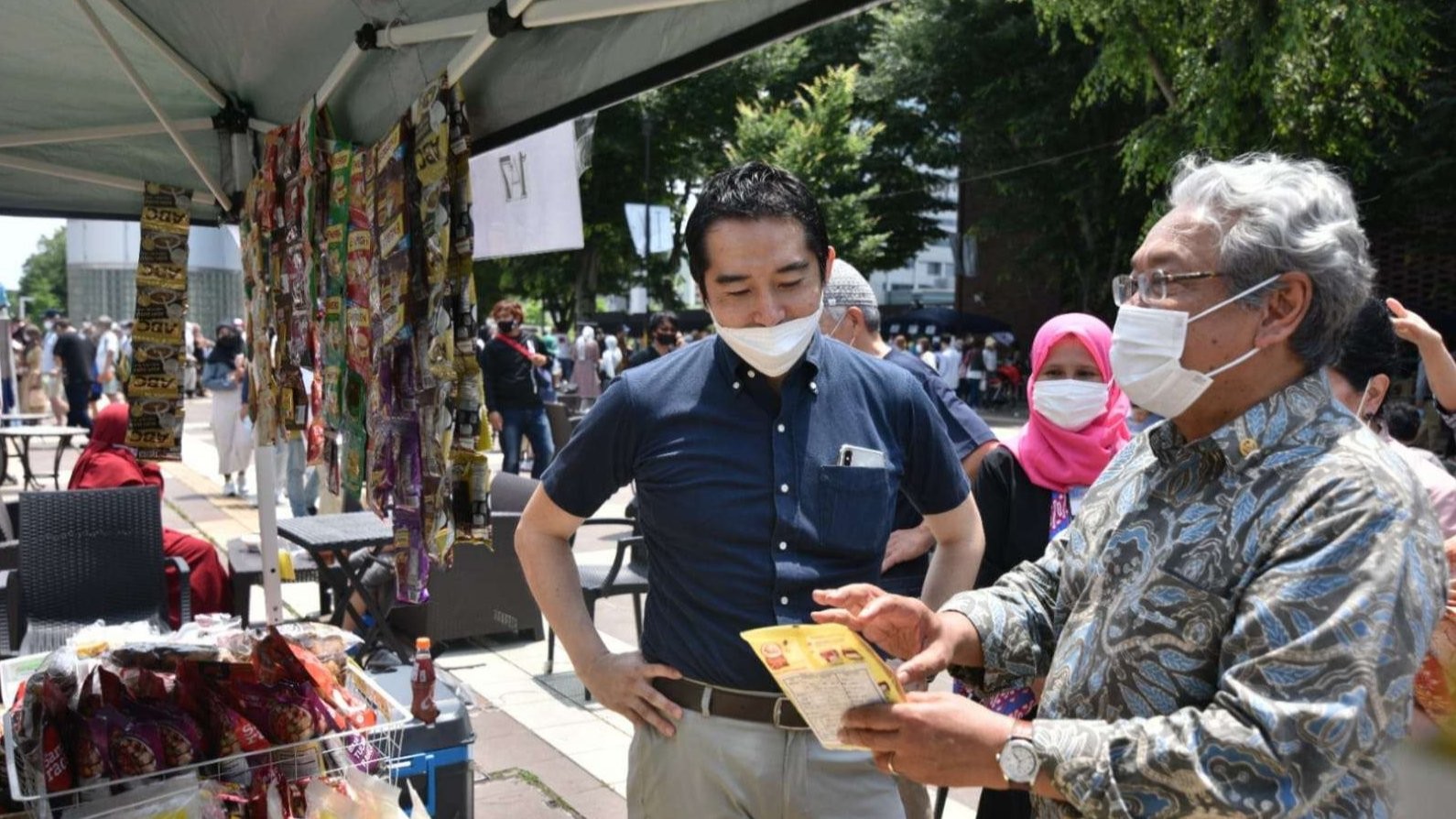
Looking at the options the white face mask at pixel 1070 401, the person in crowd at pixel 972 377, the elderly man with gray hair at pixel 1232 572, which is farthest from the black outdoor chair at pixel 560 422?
the person in crowd at pixel 972 377

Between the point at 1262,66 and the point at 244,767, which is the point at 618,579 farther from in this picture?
the point at 1262,66

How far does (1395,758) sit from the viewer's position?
134 cm

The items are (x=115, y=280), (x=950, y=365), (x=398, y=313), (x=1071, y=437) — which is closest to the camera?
(x=398, y=313)

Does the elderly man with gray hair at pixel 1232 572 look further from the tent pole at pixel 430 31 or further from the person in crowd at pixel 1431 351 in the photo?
the person in crowd at pixel 1431 351

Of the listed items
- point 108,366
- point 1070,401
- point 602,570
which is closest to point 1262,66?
point 602,570

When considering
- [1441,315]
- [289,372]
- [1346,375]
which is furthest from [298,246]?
[1441,315]

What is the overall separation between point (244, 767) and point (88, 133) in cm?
260

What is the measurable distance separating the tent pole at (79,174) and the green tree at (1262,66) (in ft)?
40.1

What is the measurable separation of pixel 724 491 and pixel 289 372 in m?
2.58

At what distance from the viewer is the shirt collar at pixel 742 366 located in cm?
237

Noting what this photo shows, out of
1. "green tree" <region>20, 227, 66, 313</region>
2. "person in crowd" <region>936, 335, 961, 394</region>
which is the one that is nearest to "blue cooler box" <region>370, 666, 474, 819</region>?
"person in crowd" <region>936, 335, 961, 394</region>

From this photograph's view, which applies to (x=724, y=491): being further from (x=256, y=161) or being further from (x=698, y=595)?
(x=256, y=161)

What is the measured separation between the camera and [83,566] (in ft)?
17.4

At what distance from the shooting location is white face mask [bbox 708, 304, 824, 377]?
2309 millimetres
